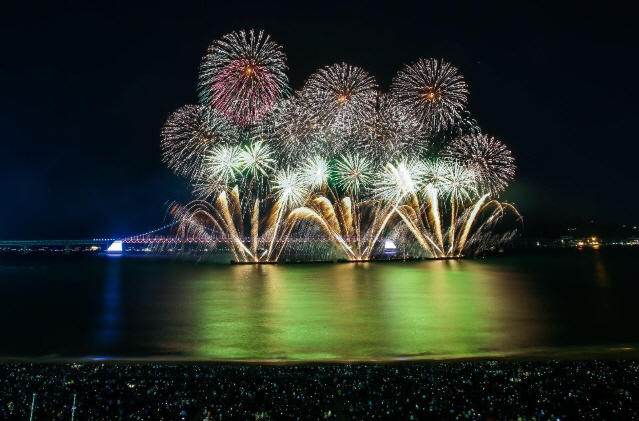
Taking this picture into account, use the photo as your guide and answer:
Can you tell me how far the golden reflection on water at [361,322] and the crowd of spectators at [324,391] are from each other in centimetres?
178

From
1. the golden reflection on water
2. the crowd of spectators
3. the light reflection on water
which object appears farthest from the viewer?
the light reflection on water

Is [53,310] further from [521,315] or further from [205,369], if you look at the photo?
[521,315]

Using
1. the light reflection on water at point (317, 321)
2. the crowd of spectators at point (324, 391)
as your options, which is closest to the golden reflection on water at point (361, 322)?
the light reflection on water at point (317, 321)

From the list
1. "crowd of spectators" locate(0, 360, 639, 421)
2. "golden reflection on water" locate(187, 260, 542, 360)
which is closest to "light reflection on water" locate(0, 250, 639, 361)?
"golden reflection on water" locate(187, 260, 542, 360)

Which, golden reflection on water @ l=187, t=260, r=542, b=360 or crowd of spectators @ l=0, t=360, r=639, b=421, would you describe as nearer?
crowd of spectators @ l=0, t=360, r=639, b=421

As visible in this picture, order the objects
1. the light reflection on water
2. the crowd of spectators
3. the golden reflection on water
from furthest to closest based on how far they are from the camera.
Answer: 1. the light reflection on water
2. the golden reflection on water
3. the crowd of spectators

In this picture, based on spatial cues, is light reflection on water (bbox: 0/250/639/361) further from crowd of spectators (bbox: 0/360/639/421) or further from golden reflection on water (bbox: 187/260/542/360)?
crowd of spectators (bbox: 0/360/639/421)

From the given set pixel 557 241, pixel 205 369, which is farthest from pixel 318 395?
pixel 557 241

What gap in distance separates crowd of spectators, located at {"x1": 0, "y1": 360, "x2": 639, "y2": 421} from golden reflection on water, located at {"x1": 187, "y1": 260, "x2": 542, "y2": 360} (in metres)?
1.78

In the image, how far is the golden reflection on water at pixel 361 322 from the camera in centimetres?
997

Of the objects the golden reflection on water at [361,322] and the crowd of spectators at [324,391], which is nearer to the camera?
the crowd of spectators at [324,391]

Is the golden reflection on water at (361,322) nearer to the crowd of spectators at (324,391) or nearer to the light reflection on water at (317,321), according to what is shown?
the light reflection on water at (317,321)

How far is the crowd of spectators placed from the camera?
244 inches

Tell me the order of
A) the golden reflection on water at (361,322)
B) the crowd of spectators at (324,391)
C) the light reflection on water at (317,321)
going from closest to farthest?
the crowd of spectators at (324,391), the golden reflection on water at (361,322), the light reflection on water at (317,321)
